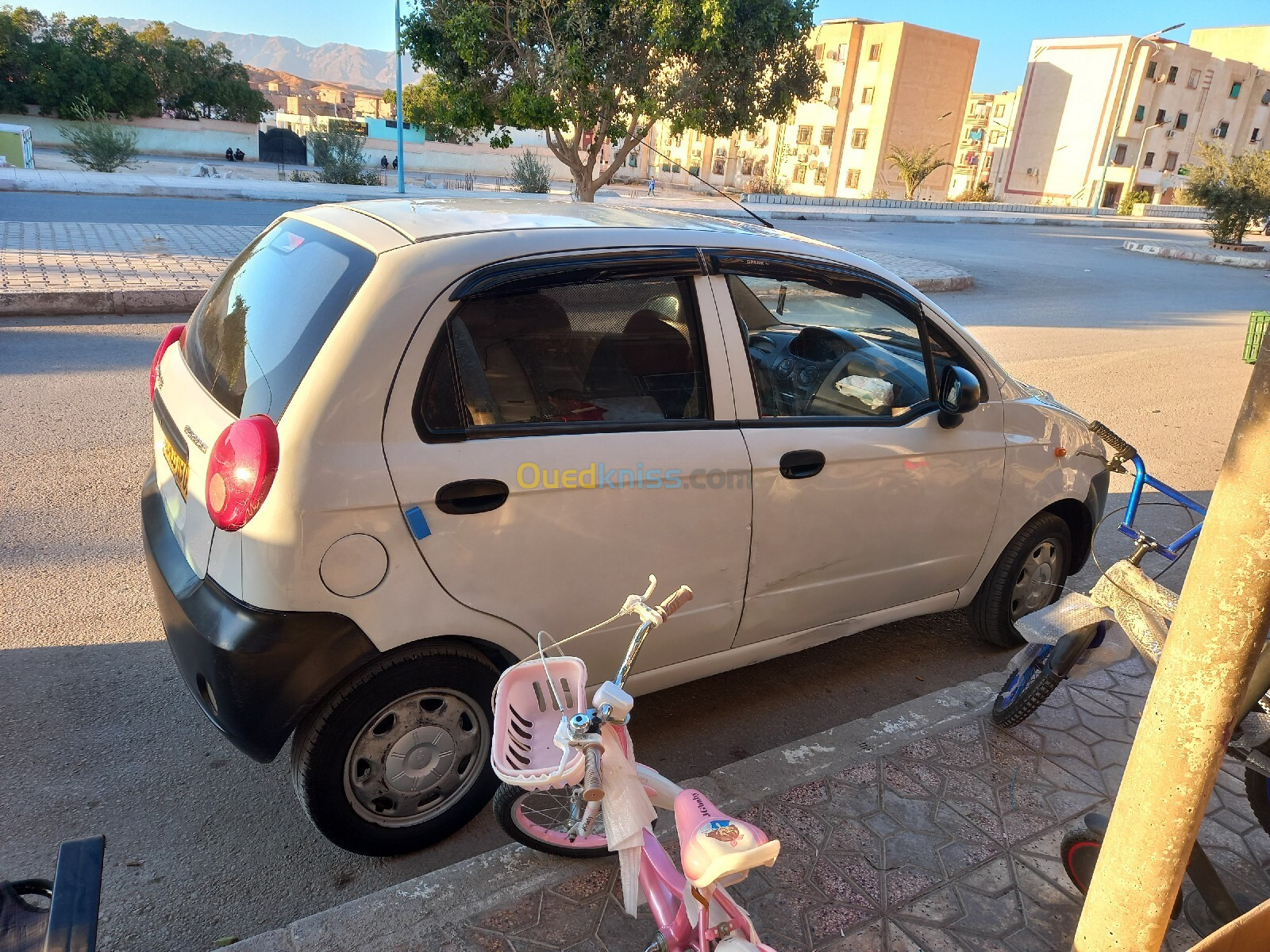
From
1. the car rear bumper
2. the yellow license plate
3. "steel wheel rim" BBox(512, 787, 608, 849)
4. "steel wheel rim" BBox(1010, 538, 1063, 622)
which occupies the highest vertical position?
the yellow license plate

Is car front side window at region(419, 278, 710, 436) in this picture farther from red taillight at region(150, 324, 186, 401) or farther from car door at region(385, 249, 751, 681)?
red taillight at region(150, 324, 186, 401)

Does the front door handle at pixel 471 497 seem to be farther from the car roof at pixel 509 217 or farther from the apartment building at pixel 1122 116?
the apartment building at pixel 1122 116

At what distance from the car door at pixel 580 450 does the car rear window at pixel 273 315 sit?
0.28 m

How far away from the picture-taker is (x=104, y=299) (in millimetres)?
9016

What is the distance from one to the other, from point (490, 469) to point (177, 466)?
3.36 ft

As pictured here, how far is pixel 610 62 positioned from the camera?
14453 mm

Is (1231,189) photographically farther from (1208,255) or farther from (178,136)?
(178,136)

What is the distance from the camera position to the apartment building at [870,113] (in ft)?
203

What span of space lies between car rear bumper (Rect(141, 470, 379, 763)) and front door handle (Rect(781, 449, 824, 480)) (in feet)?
4.62

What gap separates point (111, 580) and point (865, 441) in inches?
132

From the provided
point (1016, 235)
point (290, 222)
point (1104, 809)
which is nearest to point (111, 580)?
point (290, 222)

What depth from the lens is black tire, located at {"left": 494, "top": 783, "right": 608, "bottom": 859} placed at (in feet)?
8.13

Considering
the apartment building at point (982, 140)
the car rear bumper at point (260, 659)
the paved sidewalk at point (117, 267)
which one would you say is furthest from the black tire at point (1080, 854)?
the apartment building at point (982, 140)

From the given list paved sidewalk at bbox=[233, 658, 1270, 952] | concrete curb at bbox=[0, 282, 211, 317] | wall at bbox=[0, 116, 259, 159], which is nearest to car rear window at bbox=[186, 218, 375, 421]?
paved sidewalk at bbox=[233, 658, 1270, 952]
